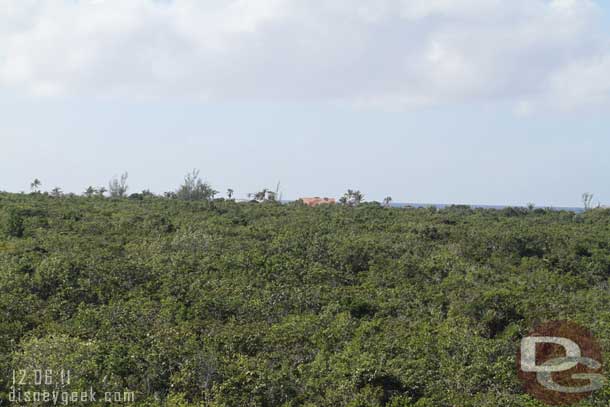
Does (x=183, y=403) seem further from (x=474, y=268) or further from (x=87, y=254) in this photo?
(x=474, y=268)

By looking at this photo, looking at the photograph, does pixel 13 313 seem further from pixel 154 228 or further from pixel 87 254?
pixel 154 228

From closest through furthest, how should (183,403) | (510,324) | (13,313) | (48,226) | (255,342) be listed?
(183,403)
(255,342)
(13,313)
(510,324)
(48,226)

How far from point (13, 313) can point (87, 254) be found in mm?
6941

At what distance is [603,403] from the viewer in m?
12.9

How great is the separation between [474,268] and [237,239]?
32.6 feet

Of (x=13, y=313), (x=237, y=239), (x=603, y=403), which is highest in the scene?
(x=237, y=239)

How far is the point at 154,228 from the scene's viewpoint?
109 ft

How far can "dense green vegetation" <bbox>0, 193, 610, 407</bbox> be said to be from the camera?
1384cm

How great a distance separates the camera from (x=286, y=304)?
20.2 m

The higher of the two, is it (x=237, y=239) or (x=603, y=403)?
(x=237, y=239)

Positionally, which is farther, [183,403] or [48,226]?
[48,226]

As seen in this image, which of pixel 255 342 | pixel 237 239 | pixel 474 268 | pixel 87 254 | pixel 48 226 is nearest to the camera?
pixel 255 342

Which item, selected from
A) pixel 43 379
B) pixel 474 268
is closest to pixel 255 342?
pixel 43 379

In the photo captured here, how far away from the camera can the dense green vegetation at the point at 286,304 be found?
45.4 ft
